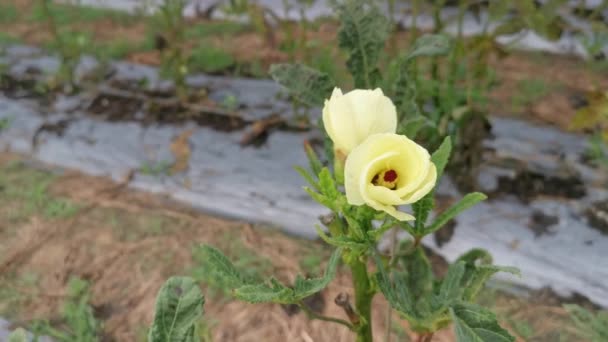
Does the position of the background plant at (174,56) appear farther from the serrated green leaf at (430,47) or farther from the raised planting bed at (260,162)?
the serrated green leaf at (430,47)

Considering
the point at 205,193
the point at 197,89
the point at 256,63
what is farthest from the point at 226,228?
the point at 256,63

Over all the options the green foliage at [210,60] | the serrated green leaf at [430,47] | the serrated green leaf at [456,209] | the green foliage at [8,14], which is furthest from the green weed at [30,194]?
the green foliage at [8,14]

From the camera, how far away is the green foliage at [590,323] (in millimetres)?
1261

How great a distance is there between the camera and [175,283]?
3.03 ft

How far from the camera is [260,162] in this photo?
82.0 inches

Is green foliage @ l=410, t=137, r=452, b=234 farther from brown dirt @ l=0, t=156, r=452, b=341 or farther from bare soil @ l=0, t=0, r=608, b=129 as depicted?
bare soil @ l=0, t=0, r=608, b=129

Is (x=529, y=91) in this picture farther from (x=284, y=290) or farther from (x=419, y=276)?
(x=284, y=290)

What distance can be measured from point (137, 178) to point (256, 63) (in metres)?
1.07

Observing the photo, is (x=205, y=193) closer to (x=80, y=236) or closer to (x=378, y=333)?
(x=80, y=236)

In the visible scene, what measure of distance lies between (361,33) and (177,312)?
638 mm

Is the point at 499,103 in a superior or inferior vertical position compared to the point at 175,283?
inferior

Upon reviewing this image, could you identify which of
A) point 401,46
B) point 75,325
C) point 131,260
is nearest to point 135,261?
point 131,260

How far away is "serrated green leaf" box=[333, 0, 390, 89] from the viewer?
104 centimetres

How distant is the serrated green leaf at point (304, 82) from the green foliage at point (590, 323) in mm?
799
